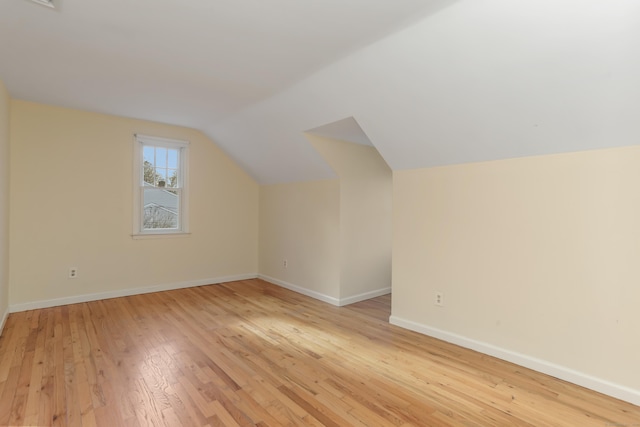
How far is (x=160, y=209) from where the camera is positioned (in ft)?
15.1

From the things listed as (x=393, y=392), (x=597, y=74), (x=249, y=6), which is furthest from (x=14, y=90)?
(x=597, y=74)

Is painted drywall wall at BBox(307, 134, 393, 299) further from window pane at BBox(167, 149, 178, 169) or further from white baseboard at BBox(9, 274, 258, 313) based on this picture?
window pane at BBox(167, 149, 178, 169)

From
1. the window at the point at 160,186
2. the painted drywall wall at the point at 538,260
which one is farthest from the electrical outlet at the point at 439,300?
the window at the point at 160,186

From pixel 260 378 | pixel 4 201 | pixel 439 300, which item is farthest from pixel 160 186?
pixel 439 300

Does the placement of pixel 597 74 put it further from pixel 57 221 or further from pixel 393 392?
pixel 57 221

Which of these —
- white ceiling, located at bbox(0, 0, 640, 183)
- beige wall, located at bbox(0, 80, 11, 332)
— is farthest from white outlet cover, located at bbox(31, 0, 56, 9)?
beige wall, located at bbox(0, 80, 11, 332)

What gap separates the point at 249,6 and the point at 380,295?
3.66 m

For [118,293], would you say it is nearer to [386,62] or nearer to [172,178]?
[172,178]

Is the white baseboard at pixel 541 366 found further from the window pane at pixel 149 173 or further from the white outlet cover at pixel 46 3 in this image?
the window pane at pixel 149 173

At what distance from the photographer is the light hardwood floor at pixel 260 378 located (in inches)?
70.6

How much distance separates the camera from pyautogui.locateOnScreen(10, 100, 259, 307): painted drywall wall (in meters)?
3.60

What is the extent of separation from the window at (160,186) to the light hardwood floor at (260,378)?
1504 mm

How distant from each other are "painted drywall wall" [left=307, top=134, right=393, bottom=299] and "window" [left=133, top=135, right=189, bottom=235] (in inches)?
89.0

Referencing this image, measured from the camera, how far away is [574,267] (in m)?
2.19
